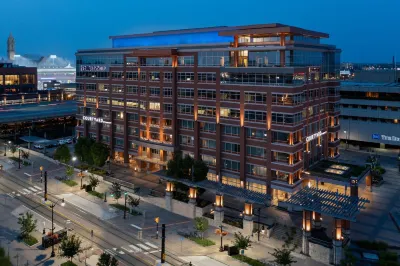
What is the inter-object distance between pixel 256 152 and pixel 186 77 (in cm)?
2057

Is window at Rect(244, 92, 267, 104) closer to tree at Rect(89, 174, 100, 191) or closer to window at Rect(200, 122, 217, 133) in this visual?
window at Rect(200, 122, 217, 133)

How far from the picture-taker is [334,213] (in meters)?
48.1

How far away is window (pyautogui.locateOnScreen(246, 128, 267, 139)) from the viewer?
68.4 meters

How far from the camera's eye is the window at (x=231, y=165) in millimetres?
72812

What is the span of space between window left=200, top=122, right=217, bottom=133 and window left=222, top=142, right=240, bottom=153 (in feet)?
11.2

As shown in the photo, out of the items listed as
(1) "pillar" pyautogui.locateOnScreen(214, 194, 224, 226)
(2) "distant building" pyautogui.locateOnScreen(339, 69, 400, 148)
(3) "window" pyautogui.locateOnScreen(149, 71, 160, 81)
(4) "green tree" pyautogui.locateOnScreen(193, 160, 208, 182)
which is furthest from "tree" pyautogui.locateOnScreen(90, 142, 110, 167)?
(2) "distant building" pyautogui.locateOnScreen(339, 69, 400, 148)

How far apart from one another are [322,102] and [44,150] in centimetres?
7033

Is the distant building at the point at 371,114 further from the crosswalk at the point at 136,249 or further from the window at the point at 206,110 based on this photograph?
the crosswalk at the point at 136,249

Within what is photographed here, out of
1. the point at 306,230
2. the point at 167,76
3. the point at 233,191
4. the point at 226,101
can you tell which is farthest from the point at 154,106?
the point at 306,230

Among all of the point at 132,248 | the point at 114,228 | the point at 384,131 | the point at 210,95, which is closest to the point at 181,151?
the point at 210,95

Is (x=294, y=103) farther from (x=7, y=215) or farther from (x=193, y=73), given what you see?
(x=7, y=215)

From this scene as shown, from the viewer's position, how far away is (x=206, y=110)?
75.9 m

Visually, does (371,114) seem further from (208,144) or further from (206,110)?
(206,110)

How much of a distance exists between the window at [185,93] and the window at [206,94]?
193 centimetres
